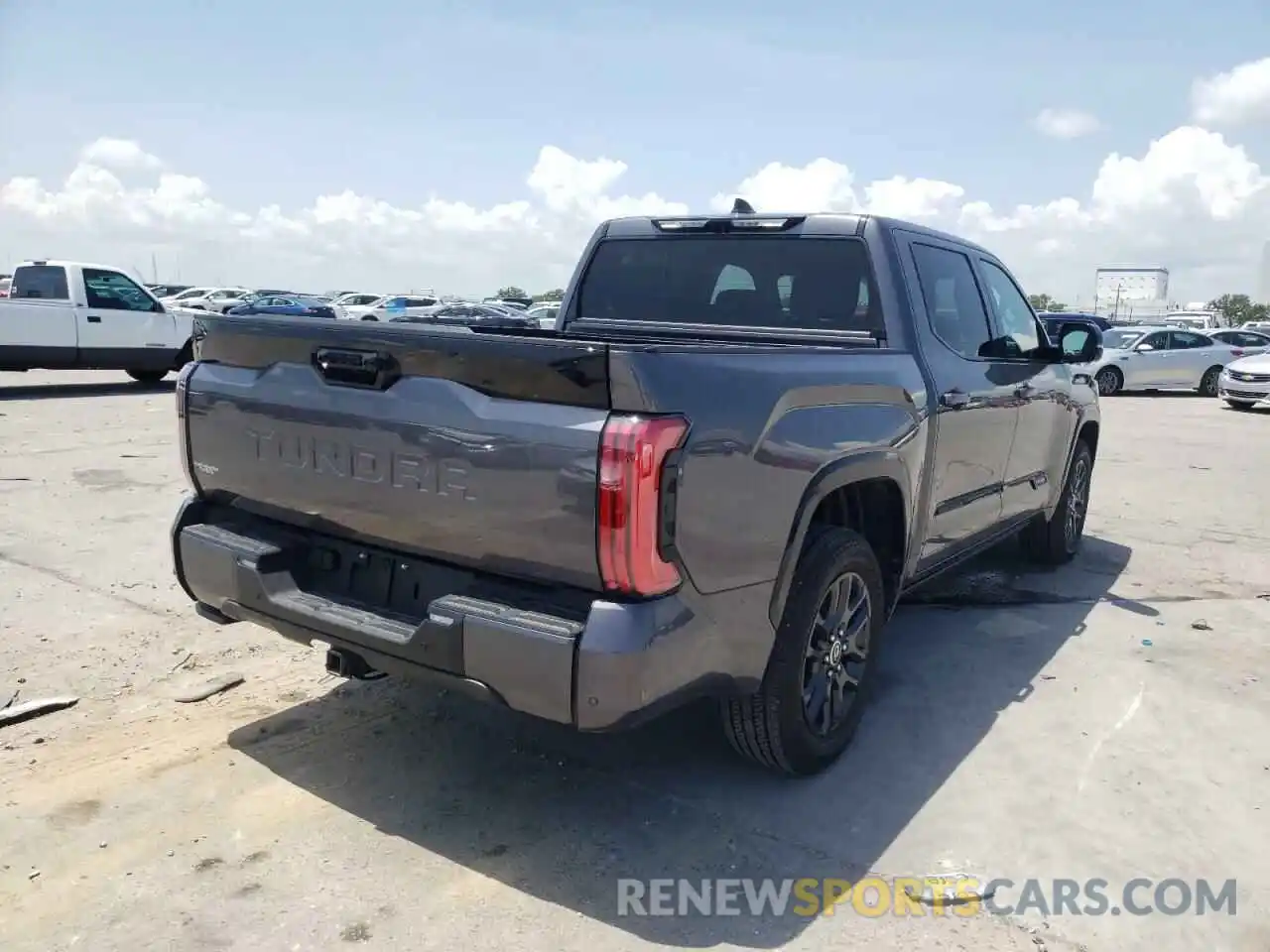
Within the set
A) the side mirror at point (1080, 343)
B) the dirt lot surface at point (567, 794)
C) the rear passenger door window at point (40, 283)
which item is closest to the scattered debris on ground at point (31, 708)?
the dirt lot surface at point (567, 794)

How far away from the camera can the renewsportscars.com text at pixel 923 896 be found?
9.12 ft

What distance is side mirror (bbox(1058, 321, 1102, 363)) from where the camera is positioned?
5.43 metres

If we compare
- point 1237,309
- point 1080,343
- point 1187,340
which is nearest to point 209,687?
point 1080,343

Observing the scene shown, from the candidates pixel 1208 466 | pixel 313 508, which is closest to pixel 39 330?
pixel 313 508

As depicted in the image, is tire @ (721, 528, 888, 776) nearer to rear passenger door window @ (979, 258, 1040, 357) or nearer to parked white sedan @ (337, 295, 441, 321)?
rear passenger door window @ (979, 258, 1040, 357)

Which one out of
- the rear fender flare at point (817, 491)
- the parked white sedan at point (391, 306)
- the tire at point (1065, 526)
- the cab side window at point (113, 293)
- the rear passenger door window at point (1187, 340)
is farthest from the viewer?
the parked white sedan at point (391, 306)

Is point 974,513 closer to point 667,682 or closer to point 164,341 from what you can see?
point 667,682

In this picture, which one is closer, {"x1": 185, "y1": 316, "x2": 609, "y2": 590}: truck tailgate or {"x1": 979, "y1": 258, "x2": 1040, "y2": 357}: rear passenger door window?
{"x1": 185, "y1": 316, "x2": 609, "y2": 590}: truck tailgate

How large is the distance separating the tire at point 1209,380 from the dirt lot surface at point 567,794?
748 inches

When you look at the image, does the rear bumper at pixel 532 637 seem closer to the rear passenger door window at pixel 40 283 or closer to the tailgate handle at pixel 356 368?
the tailgate handle at pixel 356 368

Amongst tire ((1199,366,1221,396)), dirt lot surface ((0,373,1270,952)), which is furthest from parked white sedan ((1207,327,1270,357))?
dirt lot surface ((0,373,1270,952))

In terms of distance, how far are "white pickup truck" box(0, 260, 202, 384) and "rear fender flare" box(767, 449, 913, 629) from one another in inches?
483

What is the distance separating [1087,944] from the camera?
2680 millimetres

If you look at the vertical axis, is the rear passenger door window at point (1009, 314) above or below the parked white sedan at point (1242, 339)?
above
